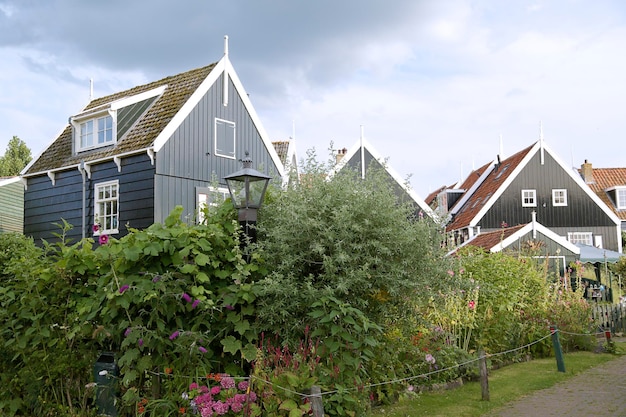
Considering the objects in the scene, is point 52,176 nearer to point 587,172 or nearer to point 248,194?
point 248,194

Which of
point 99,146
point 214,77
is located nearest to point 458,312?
point 214,77

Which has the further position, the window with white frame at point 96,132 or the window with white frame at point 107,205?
the window with white frame at point 96,132

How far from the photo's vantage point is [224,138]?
715 inches

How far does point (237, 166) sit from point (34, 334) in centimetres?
1183

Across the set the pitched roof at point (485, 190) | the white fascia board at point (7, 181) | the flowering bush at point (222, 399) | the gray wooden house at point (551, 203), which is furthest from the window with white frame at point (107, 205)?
the gray wooden house at point (551, 203)

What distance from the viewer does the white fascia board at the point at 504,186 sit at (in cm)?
3105

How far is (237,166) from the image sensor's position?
18.4 metres

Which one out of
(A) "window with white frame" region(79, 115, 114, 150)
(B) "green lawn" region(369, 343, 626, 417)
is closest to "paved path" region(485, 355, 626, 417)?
(B) "green lawn" region(369, 343, 626, 417)

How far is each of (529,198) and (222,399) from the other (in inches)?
1127

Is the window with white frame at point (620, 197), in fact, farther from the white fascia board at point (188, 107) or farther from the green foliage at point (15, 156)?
the green foliage at point (15, 156)

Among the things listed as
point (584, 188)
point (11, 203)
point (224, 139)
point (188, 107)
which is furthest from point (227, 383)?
point (584, 188)

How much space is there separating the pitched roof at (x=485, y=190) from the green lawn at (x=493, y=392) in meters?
18.3

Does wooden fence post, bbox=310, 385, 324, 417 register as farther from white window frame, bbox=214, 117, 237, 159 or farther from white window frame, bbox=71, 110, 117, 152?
white window frame, bbox=71, 110, 117, 152

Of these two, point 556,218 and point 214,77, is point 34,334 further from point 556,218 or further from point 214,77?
point 556,218
